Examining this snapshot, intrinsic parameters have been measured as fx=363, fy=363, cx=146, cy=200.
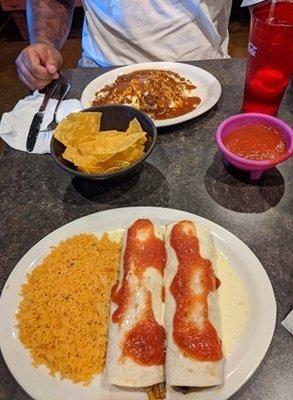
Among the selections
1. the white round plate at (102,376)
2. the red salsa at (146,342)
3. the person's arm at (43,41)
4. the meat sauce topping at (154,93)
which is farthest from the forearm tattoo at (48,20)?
the red salsa at (146,342)

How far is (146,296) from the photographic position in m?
0.80

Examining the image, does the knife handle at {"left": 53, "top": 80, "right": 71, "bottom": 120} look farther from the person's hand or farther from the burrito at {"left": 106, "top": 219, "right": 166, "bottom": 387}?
the burrito at {"left": 106, "top": 219, "right": 166, "bottom": 387}

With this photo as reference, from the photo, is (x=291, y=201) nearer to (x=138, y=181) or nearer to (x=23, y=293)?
(x=138, y=181)

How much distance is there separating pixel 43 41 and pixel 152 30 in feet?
1.71

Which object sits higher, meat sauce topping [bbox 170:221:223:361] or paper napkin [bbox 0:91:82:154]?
meat sauce topping [bbox 170:221:223:361]

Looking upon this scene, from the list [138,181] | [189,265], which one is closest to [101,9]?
[138,181]

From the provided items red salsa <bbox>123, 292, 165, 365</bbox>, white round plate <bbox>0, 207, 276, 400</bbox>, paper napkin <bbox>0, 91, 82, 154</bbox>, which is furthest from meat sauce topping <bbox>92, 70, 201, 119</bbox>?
red salsa <bbox>123, 292, 165, 365</bbox>

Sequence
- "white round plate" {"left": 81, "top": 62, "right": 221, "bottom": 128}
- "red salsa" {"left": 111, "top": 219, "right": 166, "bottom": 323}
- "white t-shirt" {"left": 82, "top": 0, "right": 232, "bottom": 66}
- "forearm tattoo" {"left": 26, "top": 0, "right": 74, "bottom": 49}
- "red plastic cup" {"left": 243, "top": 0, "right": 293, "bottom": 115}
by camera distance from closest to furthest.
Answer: "red salsa" {"left": 111, "top": 219, "right": 166, "bottom": 323}
"red plastic cup" {"left": 243, "top": 0, "right": 293, "bottom": 115}
"white round plate" {"left": 81, "top": 62, "right": 221, "bottom": 128}
"white t-shirt" {"left": 82, "top": 0, "right": 232, "bottom": 66}
"forearm tattoo" {"left": 26, "top": 0, "right": 74, "bottom": 49}

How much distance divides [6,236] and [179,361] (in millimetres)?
633

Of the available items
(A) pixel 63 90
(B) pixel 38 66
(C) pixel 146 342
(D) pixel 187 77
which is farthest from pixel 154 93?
(C) pixel 146 342

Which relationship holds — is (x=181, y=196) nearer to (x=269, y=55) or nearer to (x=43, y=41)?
(x=269, y=55)

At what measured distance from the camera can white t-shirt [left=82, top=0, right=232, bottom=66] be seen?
1652mm

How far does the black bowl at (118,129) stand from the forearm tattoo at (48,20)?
79 centimetres

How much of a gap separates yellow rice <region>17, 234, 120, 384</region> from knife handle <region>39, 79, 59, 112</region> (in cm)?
67
